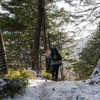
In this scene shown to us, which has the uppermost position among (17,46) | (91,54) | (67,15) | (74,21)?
(67,15)

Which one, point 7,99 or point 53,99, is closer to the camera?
point 7,99

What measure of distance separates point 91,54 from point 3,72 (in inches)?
569

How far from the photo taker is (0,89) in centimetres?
355

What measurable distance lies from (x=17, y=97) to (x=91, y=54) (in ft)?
49.6

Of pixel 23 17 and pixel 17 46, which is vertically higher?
pixel 23 17

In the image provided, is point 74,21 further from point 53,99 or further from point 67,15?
point 53,99

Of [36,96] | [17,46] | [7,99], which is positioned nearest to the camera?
[7,99]

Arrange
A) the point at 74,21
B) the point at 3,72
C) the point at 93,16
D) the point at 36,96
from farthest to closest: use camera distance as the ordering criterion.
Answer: the point at 74,21 < the point at 93,16 < the point at 3,72 < the point at 36,96

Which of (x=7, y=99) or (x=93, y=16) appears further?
(x=93, y=16)

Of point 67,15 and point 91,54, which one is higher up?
point 67,15

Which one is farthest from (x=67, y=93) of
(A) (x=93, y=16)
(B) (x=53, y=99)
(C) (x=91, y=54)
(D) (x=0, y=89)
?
(C) (x=91, y=54)

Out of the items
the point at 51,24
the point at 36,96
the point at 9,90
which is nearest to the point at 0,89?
the point at 9,90

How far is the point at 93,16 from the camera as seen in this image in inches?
346

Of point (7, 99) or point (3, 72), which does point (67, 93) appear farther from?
point (3, 72)
